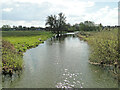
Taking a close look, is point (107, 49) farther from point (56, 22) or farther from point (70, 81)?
point (56, 22)

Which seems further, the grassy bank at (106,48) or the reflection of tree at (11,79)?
the grassy bank at (106,48)

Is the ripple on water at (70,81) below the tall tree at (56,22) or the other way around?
below

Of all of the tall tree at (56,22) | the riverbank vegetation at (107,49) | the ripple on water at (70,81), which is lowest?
the ripple on water at (70,81)

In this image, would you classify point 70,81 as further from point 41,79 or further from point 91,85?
point 41,79

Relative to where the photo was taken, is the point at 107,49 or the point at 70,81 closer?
the point at 70,81

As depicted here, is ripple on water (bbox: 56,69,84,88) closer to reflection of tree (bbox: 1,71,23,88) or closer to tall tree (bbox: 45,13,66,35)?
reflection of tree (bbox: 1,71,23,88)

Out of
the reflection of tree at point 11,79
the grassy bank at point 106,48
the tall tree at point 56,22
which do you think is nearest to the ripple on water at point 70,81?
the reflection of tree at point 11,79

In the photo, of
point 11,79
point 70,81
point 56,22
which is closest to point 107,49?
point 70,81

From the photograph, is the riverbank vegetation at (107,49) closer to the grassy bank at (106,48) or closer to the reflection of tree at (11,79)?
the grassy bank at (106,48)

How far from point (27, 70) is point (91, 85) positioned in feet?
22.3

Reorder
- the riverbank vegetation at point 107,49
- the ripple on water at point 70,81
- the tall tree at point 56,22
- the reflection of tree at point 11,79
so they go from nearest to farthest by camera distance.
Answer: the ripple on water at point 70,81, the reflection of tree at point 11,79, the riverbank vegetation at point 107,49, the tall tree at point 56,22

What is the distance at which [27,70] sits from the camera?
44.7 feet

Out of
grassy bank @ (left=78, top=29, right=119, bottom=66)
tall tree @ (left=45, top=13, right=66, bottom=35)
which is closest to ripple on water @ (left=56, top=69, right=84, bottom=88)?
grassy bank @ (left=78, top=29, right=119, bottom=66)

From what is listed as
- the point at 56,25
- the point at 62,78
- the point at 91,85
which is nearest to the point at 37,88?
the point at 62,78
